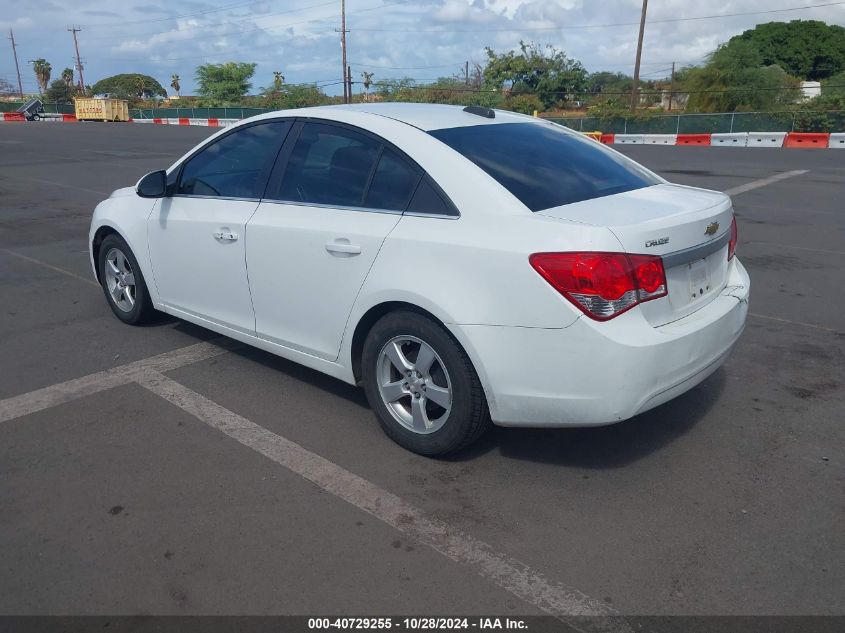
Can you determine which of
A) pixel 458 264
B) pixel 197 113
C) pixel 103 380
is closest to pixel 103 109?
pixel 197 113

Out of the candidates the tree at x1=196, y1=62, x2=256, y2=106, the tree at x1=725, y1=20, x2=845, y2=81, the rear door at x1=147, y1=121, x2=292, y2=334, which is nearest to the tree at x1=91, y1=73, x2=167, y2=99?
the tree at x1=196, y1=62, x2=256, y2=106

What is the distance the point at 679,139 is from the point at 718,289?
2686 cm

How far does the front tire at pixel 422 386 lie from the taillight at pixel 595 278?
1.91 ft

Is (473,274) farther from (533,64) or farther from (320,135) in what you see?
(533,64)

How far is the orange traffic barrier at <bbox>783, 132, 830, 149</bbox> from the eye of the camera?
79.2ft

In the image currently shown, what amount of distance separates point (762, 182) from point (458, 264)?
43.5ft

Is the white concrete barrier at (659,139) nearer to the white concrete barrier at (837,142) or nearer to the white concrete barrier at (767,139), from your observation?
the white concrete barrier at (767,139)

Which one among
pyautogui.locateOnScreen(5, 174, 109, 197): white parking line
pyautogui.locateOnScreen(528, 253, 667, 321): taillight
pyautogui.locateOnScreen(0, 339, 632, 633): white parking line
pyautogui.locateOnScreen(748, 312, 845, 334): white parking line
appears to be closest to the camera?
pyautogui.locateOnScreen(0, 339, 632, 633): white parking line

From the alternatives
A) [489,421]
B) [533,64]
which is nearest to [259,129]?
[489,421]

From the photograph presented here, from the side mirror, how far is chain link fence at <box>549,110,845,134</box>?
29377 mm

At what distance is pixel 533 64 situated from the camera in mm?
60219

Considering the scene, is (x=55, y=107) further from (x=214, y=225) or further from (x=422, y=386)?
(x=422, y=386)

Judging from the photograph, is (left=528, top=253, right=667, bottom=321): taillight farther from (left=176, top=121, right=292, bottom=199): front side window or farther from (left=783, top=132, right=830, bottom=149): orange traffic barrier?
(left=783, top=132, right=830, bottom=149): orange traffic barrier

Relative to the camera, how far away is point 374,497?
3.46 m
